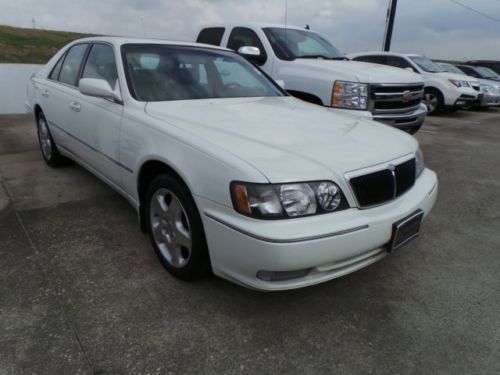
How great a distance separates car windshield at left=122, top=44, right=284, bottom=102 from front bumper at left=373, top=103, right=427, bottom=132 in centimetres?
181

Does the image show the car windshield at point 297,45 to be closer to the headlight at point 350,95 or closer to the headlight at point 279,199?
the headlight at point 350,95

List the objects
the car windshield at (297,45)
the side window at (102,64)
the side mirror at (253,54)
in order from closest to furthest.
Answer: the side window at (102,64) → the side mirror at (253,54) → the car windshield at (297,45)

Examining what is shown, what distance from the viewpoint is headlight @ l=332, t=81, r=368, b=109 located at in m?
4.60

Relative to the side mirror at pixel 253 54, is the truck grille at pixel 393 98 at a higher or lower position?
lower

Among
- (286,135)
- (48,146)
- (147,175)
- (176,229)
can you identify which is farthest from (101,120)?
(48,146)

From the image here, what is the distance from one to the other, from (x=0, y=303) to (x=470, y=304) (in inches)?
107

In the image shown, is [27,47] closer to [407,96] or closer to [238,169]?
[407,96]

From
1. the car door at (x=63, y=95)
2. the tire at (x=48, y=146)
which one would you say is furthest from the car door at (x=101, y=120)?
the tire at (x=48, y=146)

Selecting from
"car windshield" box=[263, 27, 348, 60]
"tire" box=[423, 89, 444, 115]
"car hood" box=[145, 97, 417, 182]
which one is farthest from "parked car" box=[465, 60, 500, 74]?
"car hood" box=[145, 97, 417, 182]

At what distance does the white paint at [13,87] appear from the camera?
923 cm

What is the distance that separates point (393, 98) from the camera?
15.9 feet

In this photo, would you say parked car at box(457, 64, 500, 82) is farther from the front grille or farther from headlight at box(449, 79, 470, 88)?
the front grille

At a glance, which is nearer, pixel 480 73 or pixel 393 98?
pixel 393 98

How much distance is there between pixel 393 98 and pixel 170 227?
3600mm
